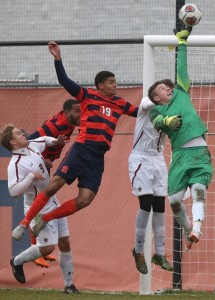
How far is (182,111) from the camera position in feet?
36.5

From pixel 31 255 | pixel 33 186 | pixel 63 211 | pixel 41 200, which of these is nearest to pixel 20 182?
pixel 41 200

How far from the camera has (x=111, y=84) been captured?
466 inches

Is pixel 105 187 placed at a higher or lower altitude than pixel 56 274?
higher

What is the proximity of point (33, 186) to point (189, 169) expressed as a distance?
6.98 ft

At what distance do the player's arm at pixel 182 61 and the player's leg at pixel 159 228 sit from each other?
1.33 metres

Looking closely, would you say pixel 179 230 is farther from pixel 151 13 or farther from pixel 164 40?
pixel 151 13

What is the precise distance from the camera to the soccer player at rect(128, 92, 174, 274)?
38.8 feet

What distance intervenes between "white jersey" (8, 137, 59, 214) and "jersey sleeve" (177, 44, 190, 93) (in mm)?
1835

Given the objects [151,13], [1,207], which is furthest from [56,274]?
[151,13]

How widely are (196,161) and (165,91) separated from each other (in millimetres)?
900

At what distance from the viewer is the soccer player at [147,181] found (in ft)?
38.8

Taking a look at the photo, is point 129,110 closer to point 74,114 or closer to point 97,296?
point 74,114

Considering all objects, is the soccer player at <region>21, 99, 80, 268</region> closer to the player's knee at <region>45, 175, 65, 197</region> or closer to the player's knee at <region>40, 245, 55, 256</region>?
the player's knee at <region>40, 245, 55, 256</region>

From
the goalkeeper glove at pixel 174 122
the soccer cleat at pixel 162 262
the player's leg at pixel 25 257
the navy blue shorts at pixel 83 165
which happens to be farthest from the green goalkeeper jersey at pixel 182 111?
the player's leg at pixel 25 257
